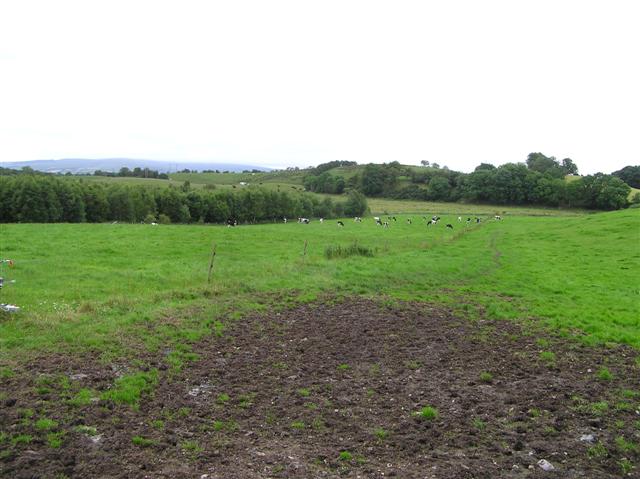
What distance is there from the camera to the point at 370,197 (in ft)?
457

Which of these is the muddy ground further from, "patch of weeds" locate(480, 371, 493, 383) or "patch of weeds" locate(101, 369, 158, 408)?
"patch of weeds" locate(101, 369, 158, 408)

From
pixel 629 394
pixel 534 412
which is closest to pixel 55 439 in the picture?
pixel 534 412

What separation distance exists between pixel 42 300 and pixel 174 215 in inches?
2648

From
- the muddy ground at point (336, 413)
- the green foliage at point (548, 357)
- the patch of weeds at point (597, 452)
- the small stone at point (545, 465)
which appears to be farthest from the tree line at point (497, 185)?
the small stone at point (545, 465)

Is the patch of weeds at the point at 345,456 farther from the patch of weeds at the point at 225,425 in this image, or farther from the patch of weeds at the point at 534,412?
the patch of weeds at the point at 534,412

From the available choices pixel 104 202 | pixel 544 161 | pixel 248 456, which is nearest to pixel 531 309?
pixel 248 456

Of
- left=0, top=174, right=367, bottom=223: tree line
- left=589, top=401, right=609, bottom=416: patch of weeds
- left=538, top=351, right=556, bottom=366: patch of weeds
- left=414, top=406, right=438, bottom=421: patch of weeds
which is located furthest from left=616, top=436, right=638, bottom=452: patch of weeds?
left=0, top=174, right=367, bottom=223: tree line

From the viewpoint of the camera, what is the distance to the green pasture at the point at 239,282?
13688mm

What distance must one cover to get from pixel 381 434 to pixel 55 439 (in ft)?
18.6

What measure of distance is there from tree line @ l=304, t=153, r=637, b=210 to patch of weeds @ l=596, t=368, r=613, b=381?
100557 millimetres

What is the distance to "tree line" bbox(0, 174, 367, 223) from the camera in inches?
2414

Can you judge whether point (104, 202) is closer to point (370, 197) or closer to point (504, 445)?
point (504, 445)

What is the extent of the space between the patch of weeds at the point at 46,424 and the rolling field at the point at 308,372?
0.02 meters

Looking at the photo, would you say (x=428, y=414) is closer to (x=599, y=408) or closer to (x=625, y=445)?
(x=625, y=445)
